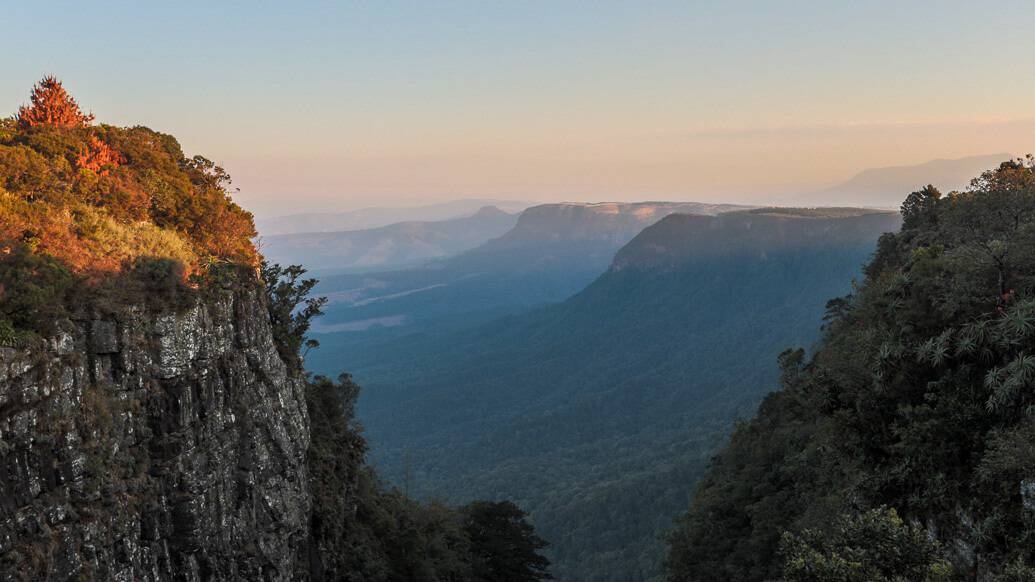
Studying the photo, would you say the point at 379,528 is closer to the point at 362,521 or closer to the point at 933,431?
the point at 362,521

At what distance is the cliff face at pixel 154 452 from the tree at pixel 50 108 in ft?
30.6

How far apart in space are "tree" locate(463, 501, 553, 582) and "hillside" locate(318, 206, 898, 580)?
50.9ft

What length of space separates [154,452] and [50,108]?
46.2 ft

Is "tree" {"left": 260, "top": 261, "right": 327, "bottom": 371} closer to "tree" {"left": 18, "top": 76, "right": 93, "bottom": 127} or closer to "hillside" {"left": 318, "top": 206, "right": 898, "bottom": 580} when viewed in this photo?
"tree" {"left": 18, "top": 76, "right": 93, "bottom": 127}

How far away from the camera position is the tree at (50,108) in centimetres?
2325

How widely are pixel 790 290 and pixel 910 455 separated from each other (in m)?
170

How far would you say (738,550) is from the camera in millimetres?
32406

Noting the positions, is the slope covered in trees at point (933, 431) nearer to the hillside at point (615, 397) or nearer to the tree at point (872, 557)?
the tree at point (872, 557)

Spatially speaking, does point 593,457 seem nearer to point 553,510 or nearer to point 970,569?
point 553,510

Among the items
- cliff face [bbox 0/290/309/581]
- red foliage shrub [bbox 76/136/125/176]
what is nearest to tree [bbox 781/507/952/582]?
cliff face [bbox 0/290/309/581]

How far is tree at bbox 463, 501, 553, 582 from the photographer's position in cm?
4003

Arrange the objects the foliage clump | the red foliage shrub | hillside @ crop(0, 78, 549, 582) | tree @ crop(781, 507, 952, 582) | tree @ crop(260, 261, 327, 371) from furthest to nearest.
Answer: tree @ crop(260, 261, 327, 371), the foliage clump, the red foliage shrub, hillside @ crop(0, 78, 549, 582), tree @ crop(781, 507, 952, 582)

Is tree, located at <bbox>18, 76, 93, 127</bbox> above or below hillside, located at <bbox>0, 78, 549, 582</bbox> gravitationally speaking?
above

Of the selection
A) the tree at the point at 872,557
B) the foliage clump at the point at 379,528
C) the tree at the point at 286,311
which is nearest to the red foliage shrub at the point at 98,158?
the tree at the point at 286,311
